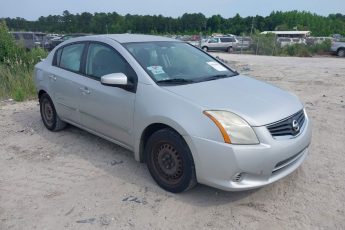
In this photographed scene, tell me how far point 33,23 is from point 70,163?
63.8m

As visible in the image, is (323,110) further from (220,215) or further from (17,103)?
(17,103)

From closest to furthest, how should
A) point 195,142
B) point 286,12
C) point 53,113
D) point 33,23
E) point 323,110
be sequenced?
point 195,142 < point 53,113 < point 323,110 < point 33,23 < point 286,12

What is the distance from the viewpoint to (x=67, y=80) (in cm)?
480

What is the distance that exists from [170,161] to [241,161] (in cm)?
80

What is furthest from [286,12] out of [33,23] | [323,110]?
[323,110]

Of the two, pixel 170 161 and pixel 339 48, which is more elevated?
pixel 339 48

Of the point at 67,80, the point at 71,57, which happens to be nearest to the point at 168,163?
the point at 67,80

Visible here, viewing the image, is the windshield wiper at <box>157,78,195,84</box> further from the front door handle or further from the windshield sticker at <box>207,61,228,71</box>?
the front door handle

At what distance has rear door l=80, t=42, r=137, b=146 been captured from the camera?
388 centimetres

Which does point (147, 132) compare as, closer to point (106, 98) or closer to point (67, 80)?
point (106, 98)

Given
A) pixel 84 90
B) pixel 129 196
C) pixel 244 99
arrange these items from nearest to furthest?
pixel 244 99 → pixel 129 196 → pixel 84 90

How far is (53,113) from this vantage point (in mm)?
5465

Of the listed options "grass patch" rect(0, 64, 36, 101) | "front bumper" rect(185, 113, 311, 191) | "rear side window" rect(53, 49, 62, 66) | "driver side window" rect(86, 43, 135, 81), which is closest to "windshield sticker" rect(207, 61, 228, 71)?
A: "driver side window" rect(86, 43, 135, 81)

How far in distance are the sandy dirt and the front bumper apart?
1.07 ft
